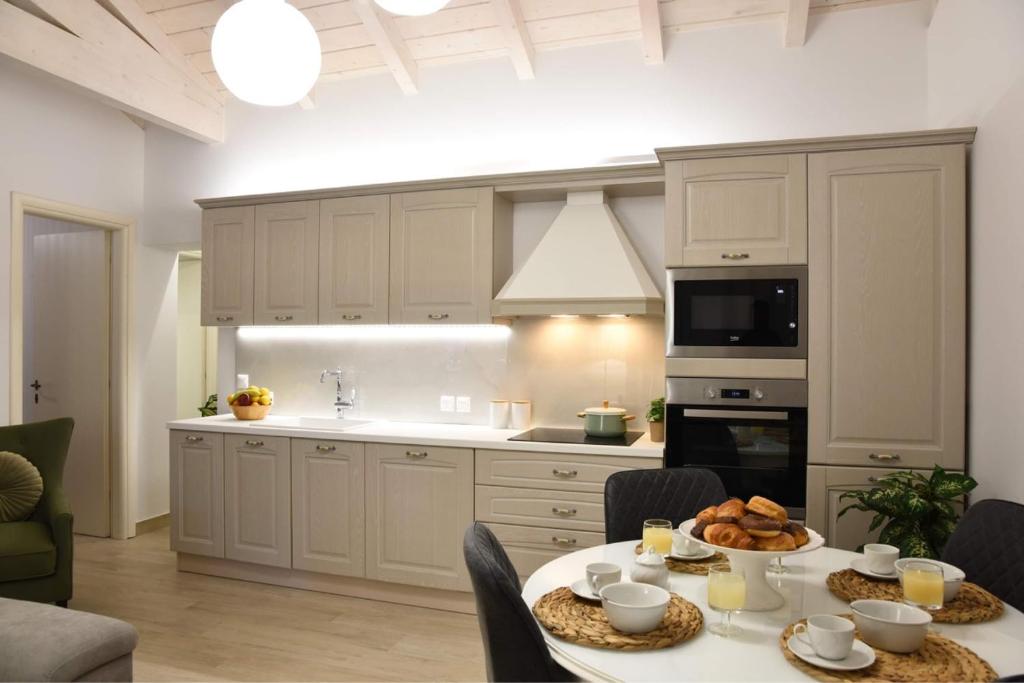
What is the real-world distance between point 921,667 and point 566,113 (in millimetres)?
3371

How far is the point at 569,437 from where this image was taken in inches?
144

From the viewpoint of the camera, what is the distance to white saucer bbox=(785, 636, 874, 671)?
1.28 metres

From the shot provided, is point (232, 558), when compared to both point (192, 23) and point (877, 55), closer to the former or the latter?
point (192, 23)

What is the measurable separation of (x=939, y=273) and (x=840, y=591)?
1.82 metres

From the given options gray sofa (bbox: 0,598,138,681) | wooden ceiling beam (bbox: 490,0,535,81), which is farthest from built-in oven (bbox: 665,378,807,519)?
gray sofa (bbox: 0,598,138,681)

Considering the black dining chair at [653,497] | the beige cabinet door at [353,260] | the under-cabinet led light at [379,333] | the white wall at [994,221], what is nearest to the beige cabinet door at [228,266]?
the under-cabinet led light at [379,333]

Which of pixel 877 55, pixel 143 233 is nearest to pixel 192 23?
pixel 143 233

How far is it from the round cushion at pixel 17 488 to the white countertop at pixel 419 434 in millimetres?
890

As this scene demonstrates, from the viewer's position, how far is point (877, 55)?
3.53 m

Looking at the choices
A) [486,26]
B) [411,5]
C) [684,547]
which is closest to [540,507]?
[684,547]

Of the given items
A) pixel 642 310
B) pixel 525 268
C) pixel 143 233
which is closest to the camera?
pixel 642 310

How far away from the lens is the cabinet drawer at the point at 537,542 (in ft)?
11.1

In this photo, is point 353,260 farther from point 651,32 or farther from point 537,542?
point 651,32

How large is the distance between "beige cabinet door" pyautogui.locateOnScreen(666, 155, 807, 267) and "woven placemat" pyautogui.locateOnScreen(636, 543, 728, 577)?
1598 millimetres
